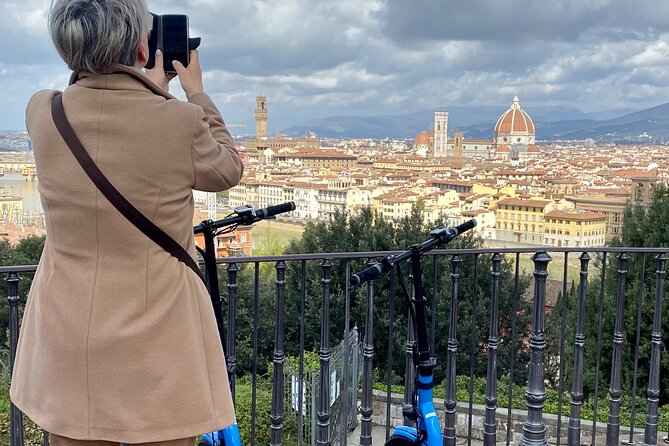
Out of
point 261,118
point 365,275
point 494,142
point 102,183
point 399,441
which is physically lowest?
point 399,441

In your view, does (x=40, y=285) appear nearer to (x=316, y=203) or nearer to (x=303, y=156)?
(x=316, y=203)

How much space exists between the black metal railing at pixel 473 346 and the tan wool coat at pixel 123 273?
768 mm

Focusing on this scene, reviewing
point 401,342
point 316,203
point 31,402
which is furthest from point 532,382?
point 316,203

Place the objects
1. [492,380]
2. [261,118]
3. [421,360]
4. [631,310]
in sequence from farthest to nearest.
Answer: [261,118], [631,310], [492,380], [421,360]

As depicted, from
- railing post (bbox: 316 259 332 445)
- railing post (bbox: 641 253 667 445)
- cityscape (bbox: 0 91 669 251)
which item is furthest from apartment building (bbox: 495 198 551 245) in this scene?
railing post (bbox: 316 259 332 445)

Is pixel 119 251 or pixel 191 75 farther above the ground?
pixel 191 75

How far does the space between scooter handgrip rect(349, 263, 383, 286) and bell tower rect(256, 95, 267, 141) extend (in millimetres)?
115267

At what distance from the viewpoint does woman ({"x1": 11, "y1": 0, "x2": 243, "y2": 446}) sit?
131cm

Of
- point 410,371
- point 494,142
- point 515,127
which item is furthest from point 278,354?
point 494,142

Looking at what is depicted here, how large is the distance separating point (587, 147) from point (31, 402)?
152 meters

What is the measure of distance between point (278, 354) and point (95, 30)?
4.95 feet

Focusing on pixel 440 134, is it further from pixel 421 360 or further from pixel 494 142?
pixel 421 360

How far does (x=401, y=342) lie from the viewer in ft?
57.0

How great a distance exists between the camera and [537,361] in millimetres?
2828
